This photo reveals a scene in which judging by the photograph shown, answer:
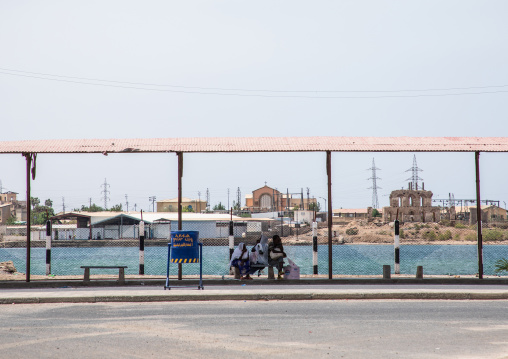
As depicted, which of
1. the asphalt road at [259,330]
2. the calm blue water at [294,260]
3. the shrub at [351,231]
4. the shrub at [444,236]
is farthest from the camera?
the shrub at [351,231]

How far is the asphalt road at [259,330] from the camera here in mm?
9016

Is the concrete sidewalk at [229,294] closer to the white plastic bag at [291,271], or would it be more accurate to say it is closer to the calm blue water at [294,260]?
the white plastic bag at [291,271]

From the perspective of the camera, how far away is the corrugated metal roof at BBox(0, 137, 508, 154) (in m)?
18.4

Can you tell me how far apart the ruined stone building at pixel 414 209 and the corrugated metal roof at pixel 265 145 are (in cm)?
10649

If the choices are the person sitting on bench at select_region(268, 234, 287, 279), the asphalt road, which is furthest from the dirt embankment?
the asphalt road

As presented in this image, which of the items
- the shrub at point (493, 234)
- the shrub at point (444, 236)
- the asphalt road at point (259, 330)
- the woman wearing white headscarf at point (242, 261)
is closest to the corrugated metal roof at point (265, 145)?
the woman wearing white headscarf at point (242, 261)

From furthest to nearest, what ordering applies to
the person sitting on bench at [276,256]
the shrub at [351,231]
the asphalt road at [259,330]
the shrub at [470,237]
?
the shrub at [351,231]
the shrub at [470,237]
the person sitting on bench at [276,256]
the asphalt road at [259,330]

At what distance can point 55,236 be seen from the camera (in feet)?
352

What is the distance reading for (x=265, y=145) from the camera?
18922mm

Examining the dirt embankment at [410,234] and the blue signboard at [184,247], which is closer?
the blue signboard at [184,247]

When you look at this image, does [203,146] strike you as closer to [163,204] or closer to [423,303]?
[423,303]

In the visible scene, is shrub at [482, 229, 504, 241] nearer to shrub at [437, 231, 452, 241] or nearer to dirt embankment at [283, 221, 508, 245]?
dirt embankment at [283, 221, 508, 245]

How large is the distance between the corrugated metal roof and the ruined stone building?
349 feet

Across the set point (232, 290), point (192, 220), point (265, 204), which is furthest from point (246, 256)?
point (265, 204)
